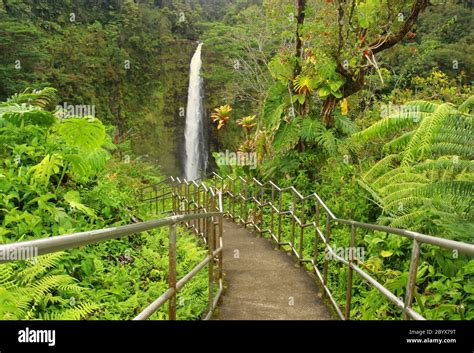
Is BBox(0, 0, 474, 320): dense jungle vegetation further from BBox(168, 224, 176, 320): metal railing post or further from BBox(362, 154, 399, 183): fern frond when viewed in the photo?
BBox(168, 224, 176, 320): metal railing post

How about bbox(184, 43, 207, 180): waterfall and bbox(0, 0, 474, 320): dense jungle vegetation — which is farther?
bbox(184, 43, 207, 180): waterfall

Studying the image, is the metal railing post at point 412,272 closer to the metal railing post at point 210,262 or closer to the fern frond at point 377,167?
the metal railing post at point 210,262

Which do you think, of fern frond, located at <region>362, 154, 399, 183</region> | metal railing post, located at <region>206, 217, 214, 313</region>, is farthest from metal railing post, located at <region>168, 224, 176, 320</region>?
fern frond, located at <region>362, 154, 399, 183</region>

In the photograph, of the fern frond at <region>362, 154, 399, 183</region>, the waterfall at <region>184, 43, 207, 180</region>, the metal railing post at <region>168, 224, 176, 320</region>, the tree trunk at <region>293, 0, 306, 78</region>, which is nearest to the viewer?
the metal railing post at <region>168, 224, 176, 320</region>

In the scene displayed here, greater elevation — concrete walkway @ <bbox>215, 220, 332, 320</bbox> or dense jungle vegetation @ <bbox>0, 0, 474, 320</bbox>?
dense jungle vegetation @ <bbox>0, 0, 474, 320</bbox>

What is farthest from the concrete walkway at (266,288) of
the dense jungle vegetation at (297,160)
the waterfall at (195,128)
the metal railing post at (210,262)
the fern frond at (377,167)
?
the waterfall at (195,128)

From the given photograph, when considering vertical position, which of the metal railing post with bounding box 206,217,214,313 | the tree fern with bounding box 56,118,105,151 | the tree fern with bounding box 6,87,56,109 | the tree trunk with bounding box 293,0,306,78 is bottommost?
the metal railing post with bounding box 206,217,214,313

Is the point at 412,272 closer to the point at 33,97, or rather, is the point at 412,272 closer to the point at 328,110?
the point at 33,97

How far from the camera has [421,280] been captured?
131 inches

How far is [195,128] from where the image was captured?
A: 958 inches

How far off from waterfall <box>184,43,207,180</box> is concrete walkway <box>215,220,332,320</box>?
17.2m

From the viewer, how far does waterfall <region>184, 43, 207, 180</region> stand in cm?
2383

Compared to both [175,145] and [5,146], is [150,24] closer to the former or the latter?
[175,145]

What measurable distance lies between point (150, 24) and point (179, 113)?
6.26 m
